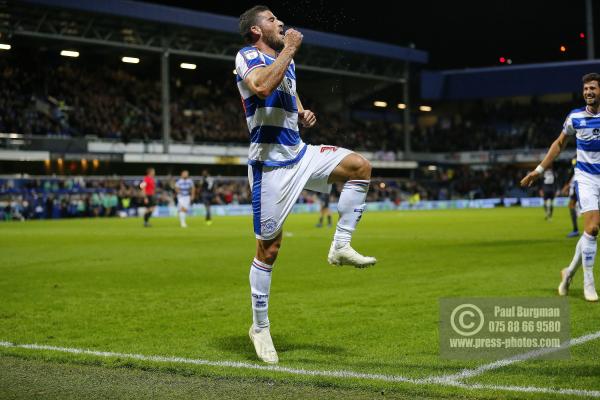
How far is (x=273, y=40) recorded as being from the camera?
5703mm

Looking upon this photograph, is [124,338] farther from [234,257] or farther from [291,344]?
[234,257]

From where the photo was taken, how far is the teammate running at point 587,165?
8.49 metres

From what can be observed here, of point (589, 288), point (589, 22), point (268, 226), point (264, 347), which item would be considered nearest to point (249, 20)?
point (268, 226)

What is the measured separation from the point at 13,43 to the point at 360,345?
44983mm

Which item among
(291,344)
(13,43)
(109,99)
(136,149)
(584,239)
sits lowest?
(291,344)

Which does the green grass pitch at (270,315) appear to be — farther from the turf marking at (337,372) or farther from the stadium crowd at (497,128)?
the stadium crowd at (497,128)

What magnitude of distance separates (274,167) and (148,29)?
43.9m

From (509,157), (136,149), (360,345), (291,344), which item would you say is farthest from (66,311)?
(509,157)

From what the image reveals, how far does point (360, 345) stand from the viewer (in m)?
6.05

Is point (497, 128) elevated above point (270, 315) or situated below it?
above

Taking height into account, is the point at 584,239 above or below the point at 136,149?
below

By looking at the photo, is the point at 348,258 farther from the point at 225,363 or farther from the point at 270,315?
the point at 270,315

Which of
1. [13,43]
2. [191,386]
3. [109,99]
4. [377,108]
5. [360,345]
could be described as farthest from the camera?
[377,108]
